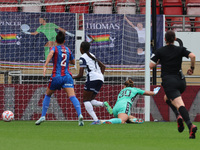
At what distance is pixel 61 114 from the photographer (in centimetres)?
1225

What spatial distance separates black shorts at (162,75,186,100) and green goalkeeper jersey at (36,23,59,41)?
6.96m

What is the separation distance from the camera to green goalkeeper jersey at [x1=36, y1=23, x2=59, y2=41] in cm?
1367

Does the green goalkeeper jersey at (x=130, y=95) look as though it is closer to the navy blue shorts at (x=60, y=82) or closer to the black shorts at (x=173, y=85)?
the navy blue shorts at (x=60, y=82)

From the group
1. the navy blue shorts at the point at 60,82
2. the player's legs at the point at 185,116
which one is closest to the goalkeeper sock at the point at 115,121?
the navy blue shorts at the point at 60,82

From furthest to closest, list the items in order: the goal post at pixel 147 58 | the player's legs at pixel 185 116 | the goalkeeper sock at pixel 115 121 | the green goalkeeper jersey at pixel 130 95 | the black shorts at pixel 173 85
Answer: the goal post at pixel 147 58
the green goalkeeper jersey at pixel 130 95
the goalkeeper sock at pixel 115 121
the black shorts at pixel 173 85
the player's legs at pixel 185 116

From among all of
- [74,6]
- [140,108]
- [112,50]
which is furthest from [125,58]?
[74,6]

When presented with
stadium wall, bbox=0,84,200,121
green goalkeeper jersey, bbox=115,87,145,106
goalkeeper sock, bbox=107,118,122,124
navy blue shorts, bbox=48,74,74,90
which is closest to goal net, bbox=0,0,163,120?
stadium wall, bbox=0,84,200,121

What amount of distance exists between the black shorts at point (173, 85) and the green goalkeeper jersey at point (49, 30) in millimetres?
6960

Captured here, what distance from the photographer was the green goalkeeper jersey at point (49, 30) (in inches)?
538

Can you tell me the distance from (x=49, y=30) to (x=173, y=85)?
7.30 m

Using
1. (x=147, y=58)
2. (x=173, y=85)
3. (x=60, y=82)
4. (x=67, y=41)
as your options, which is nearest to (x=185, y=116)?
(x=173, y=85)

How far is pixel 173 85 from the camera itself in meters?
7.01

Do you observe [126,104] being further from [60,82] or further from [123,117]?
[60,82]

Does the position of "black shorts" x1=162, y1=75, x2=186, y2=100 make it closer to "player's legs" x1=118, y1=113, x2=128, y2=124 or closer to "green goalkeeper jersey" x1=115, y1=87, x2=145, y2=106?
"player's legs" x1=118, y1=113, x2=128, y2=124
